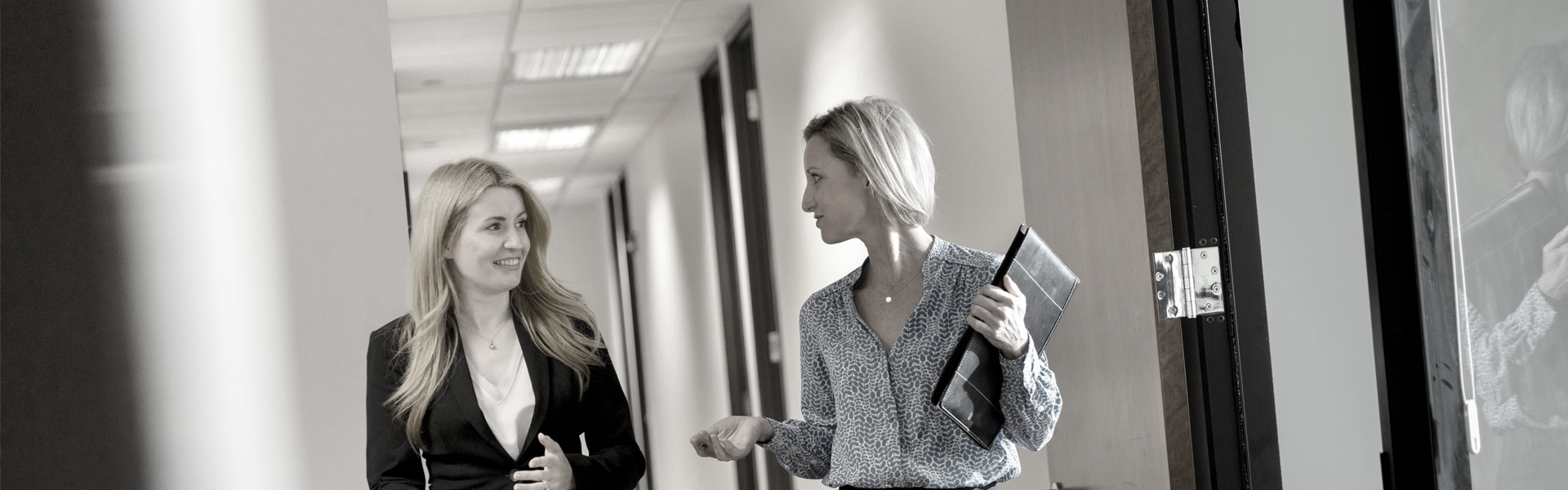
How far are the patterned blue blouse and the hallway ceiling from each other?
64 centimetres

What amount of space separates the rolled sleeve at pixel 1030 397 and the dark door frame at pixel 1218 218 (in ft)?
0.67

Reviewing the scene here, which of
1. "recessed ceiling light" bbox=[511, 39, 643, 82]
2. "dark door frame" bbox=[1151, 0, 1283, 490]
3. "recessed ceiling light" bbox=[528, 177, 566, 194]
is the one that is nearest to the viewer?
"dark door frame" bbox=[1151, 0, 1283, 490]

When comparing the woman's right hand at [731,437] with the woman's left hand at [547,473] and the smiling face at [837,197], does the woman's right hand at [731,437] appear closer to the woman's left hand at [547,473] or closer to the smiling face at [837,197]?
the woman's left hand at [547,473]

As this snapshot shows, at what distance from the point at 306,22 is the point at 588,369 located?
2.35ft

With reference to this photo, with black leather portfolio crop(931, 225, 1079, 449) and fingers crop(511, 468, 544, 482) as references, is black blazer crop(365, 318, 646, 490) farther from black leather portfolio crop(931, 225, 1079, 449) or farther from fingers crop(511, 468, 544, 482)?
black leather portfolio crop(931, 225, 1079, 449)

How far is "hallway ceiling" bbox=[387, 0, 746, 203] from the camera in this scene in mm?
1961

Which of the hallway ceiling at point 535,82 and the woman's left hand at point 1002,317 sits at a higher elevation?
the hallway ceiling at point 535,82

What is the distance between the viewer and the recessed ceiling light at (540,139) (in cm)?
198

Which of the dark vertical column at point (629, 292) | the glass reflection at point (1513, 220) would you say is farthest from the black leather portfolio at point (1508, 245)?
the dark vertical column at point (629, 292)

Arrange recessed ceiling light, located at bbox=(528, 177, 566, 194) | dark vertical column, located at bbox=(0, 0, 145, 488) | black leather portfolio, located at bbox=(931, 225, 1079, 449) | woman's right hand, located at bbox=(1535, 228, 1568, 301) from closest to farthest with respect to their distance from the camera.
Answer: woman's right hand, located at bbox=(1535, 228, 1568, 301) < black leather portfolio, located at bbox=(931, 225, 1079, 449) < dark vertical column, located at bbox=(0, 0, 145, 488) < recessed ceiling light, located at bbox=(528, 177, 566, 194)

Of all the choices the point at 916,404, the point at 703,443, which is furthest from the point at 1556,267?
the point at 703,443

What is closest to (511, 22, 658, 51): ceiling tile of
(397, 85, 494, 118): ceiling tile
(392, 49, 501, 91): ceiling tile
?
(392, 49, 501, 91): ceiling tile

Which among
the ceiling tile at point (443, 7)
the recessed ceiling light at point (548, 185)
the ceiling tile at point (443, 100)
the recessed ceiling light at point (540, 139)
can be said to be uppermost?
the ceiling tile at point (443, 7)

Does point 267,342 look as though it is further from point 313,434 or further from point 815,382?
point 815,382
